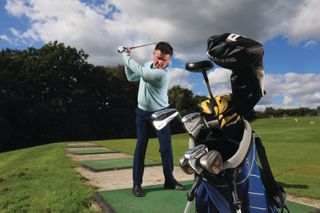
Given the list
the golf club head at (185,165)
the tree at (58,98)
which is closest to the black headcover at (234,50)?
the golf club head at (185,165)

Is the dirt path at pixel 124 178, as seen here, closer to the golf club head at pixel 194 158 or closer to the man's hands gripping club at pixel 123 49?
the man's hands gripping club at pixel 123 49

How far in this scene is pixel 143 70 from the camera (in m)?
4.98

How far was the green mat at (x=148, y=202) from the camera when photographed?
457 cm

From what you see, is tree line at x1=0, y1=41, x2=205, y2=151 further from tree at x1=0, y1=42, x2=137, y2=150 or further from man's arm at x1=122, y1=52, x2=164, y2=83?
man's arm at x1=122, y1=52, x2=164, y2=83


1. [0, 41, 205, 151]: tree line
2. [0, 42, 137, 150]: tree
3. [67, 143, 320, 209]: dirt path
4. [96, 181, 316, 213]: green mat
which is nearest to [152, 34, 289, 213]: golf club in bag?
[96, 181, 316, 213]: green mat

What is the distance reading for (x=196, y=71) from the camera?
2613mm

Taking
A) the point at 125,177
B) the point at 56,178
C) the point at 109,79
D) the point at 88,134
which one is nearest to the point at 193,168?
the point at 125,177

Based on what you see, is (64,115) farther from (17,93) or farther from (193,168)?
(193,168)

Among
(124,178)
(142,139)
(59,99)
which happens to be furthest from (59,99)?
(142,139)

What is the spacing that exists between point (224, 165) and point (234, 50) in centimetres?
72

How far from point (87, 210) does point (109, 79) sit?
5657cm

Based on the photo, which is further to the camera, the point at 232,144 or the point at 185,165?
the point at 232,144

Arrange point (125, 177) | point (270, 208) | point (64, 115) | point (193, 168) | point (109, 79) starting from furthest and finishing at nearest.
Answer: point (109, 79) < point (64, 115) < point (125, 177) < point (270, 208) < point (193, 168)

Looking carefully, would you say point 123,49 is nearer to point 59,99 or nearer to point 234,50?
point 234,50
